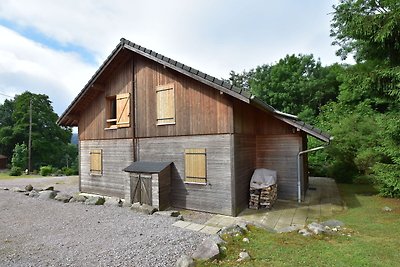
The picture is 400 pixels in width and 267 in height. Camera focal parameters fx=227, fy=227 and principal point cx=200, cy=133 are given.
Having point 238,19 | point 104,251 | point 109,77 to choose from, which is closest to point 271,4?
point 238,19

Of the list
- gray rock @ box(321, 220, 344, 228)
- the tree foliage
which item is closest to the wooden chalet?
gray rock @ box(321, 220, 344, 228)

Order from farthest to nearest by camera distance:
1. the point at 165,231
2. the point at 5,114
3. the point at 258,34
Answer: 1. the point at 5,114
2. the point at 258,34
3. the point at 165,231

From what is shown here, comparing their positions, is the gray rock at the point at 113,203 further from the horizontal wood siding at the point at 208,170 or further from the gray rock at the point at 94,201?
the horizontal wood siding at the point at 208,170

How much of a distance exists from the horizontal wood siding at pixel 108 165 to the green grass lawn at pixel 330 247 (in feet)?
22.8

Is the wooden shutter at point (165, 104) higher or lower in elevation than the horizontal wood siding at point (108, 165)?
higher

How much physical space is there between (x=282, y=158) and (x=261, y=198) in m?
2.31

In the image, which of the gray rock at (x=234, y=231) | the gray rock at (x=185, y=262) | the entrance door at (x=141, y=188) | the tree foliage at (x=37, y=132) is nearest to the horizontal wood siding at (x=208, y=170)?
the entrance door at (x=141, y=188)

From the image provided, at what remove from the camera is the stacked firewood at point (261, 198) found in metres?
8.80

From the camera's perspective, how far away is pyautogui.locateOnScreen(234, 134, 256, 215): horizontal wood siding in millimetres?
8375

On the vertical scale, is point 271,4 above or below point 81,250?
above

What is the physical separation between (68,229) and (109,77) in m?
7.36

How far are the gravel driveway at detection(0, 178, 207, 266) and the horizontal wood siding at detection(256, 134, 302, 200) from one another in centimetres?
525

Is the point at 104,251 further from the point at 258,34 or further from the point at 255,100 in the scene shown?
the point at 258,34

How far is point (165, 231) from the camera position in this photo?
643cm
